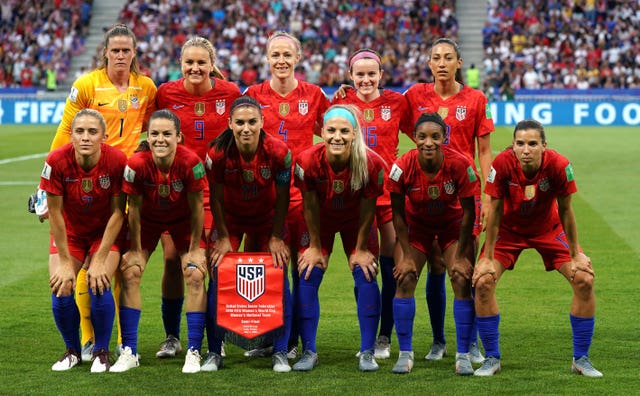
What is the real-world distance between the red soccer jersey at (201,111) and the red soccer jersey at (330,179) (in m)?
0.92

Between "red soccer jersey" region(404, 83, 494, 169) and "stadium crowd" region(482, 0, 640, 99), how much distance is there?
24772 millimetres

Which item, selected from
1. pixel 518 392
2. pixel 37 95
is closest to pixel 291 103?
pixel 518 392

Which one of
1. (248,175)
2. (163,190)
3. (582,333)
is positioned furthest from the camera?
(248,175)

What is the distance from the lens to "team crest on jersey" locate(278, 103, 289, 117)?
7.65 metres

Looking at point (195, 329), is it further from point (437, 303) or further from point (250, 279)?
point (437, 303)

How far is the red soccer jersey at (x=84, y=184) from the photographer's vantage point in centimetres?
688

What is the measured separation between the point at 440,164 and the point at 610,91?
86.7ft

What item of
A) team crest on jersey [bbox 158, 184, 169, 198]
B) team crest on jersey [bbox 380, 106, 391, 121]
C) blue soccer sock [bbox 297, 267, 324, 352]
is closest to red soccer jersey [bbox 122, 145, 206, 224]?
team crest on jersey [bbox 158, 184, 169, 198]

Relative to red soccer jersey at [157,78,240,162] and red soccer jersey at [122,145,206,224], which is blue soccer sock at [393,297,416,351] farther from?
red soccer jersey at [157,78,240,162]

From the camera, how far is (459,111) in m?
7.60

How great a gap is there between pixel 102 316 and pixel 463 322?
234cm

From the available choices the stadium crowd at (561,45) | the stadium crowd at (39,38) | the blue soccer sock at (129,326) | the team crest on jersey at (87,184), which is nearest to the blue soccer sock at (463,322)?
the blue soccer sock at (129,326)

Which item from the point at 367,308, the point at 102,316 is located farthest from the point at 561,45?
the point at 102,316

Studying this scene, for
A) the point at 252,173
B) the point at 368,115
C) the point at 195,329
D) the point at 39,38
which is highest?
the point at 39,38
